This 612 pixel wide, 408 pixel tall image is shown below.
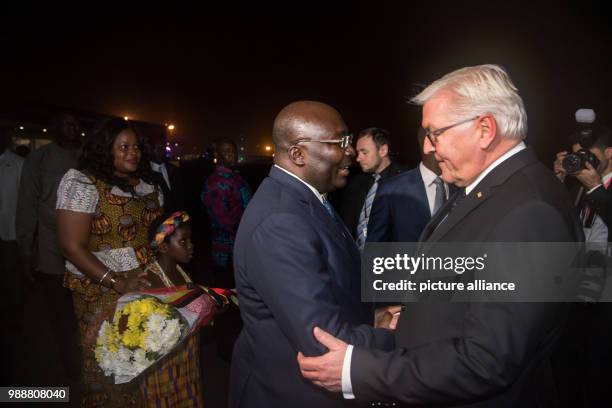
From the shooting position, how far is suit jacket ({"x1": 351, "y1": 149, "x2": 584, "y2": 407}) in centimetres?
130

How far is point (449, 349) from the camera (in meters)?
1.37

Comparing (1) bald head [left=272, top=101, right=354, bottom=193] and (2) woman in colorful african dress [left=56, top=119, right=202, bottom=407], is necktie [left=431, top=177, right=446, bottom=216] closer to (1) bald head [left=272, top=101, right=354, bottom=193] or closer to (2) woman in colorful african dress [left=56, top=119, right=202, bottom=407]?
(1) bald head [left=272, top=101, right=354, bottom=193]

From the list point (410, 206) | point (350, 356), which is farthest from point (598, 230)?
point (350, 356)

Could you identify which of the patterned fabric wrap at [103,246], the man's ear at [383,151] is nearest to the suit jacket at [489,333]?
the patterned fabric wrap at [103,246]

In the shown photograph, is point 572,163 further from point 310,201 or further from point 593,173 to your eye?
point 310,201

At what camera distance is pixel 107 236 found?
2.93 metres

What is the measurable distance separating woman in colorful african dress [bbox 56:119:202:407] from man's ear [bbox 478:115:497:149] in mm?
1986

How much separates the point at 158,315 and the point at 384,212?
6.58 feet

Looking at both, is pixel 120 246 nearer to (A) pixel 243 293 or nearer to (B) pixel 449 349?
(A) pixel 243 293

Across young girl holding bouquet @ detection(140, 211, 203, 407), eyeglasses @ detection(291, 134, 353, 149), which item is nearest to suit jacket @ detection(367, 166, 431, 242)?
young girl holding bouquet @ detection(140, 211, 203, 407)

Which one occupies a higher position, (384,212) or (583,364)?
(384,212)

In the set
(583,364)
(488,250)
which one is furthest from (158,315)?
(583,364)

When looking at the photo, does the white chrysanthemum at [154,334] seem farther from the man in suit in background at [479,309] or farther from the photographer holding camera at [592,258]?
the photographer holding camera at [592,258]

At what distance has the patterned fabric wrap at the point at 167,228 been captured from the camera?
9.67 ft
